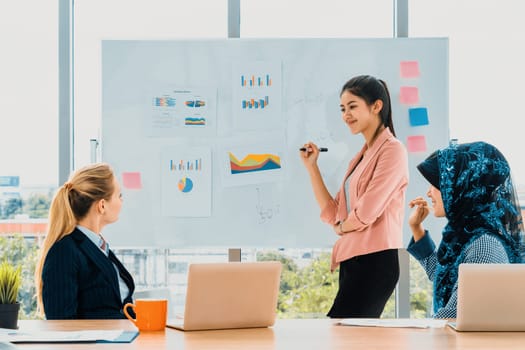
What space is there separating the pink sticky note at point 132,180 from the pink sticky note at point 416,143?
1428 millimetres

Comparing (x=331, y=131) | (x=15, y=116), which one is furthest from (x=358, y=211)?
(x=15, y=116)

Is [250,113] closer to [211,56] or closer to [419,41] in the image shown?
[211,56]

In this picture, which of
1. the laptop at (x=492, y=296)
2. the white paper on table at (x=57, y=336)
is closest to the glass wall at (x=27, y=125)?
the white paper on table at (x=57, y=336)

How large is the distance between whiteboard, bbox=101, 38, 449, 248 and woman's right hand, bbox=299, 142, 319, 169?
0.04 meters

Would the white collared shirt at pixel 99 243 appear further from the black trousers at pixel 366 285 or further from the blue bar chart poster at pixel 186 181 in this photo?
the blue bar chart poster at pixel 186 181

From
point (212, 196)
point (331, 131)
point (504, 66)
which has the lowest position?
point (212, 196)

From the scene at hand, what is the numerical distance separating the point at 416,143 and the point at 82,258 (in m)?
1.95

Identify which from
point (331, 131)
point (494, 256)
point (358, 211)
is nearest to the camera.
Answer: point (494, 256)

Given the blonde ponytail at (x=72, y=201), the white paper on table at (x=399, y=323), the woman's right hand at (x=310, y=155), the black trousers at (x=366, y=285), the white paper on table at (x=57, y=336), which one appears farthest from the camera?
the woman's right hand at (x=310, y=155)

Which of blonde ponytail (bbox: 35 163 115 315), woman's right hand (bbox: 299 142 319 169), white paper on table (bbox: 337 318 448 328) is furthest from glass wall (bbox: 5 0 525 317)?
white paper on table (bbox: 337 318 448 328)

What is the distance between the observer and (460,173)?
2.50 metres

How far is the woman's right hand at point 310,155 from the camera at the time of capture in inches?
145

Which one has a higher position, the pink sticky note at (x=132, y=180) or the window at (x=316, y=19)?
the window at (x=316, y=19)

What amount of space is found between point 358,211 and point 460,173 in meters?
0.81
